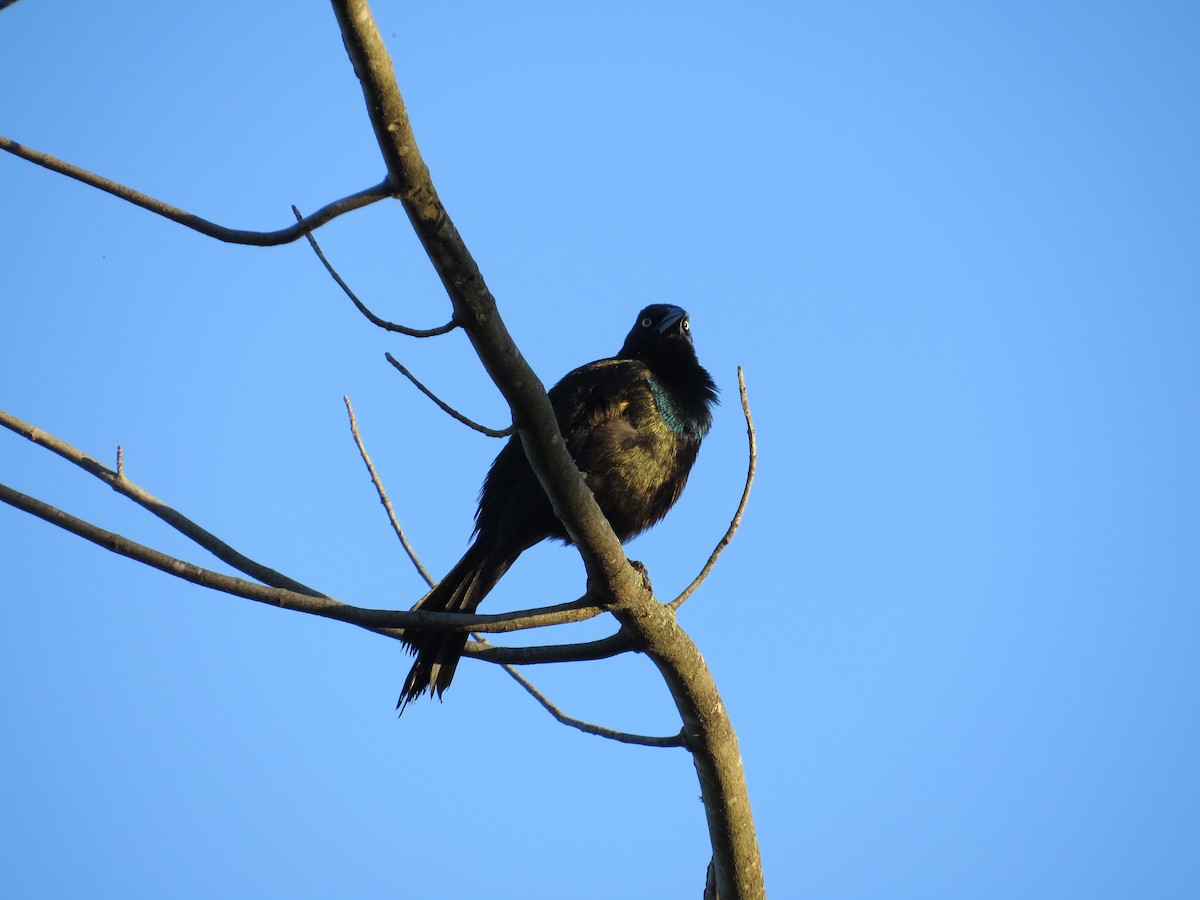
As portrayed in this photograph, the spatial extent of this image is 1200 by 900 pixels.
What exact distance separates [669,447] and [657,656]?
59.6 inches

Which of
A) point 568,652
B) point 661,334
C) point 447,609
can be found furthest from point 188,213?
point 661,334

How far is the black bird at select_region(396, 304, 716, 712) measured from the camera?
4270 mm

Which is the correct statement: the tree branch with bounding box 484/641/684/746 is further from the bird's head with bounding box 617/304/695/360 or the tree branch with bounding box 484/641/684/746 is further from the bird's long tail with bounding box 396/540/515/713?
the bird's head with bounding box 617/304/695/360

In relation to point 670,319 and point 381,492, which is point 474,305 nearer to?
point 381,492

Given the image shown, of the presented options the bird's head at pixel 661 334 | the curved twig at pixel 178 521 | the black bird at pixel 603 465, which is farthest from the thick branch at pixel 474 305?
the bird's head at pixel 661 334

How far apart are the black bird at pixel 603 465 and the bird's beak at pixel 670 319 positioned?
38 cm

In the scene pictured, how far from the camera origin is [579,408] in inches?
177

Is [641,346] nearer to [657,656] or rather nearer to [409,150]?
[657,656]

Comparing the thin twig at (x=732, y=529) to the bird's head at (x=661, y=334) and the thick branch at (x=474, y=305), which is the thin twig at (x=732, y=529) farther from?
the bird's head at (x=661, y=334)

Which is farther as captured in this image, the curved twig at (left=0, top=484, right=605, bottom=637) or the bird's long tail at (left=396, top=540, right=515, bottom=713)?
the bird's long tail at (left=396, top=540, right=515, bottom=713)

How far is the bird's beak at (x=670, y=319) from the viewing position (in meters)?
5.30

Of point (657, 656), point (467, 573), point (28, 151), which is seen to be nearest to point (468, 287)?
point (28, 151)

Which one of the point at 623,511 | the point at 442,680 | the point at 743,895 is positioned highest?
the point at 623,511

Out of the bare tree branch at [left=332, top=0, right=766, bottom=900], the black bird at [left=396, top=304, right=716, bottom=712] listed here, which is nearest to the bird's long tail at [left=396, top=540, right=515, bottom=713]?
the black bird at [left=396, top=304, right=716, bottom=712]
